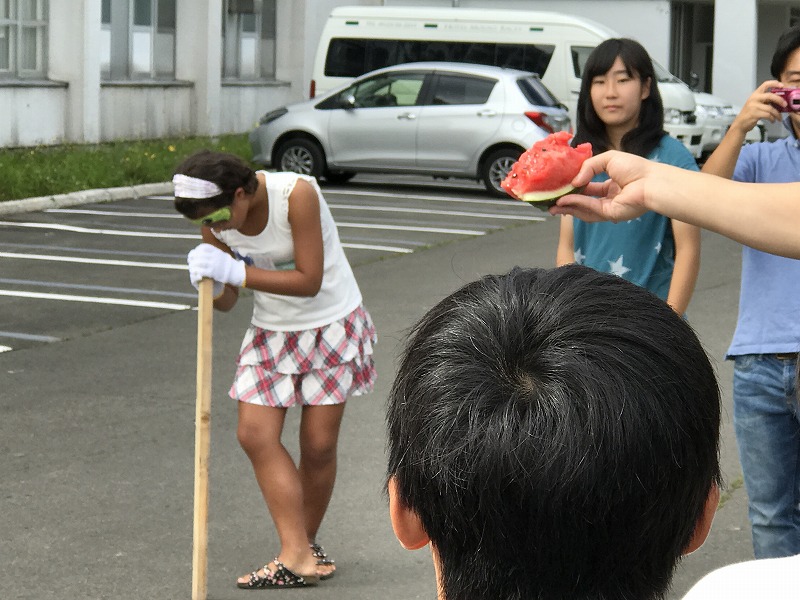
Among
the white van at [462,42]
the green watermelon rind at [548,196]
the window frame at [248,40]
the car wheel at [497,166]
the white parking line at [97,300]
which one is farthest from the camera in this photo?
the window frame at [248,40]

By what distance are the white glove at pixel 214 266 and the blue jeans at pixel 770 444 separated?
168 cm

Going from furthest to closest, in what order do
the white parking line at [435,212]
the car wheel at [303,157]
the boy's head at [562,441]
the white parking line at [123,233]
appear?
1. the car wheel at [303,157]
2. the white parking line at [435,212]
3. the white parking line at [123,233]
4. the boy's head at [562,441]

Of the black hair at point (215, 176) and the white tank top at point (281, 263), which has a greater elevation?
the black hair at point (215, 176)

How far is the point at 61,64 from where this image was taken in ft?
69.5

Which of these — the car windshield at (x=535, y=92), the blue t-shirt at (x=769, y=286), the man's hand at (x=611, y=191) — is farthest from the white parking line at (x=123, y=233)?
the man's hand at (x=611, y=191)

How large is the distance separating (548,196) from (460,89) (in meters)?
15.5

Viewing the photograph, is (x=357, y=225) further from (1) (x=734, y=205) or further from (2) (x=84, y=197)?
(1) (x=734, y=205)

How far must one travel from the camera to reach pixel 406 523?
1.52 m

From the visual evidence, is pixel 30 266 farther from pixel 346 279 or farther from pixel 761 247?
pixel 761 247

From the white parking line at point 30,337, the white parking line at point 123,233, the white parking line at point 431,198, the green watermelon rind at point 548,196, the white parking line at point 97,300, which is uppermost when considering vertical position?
the green watermelon rind at point 548,196

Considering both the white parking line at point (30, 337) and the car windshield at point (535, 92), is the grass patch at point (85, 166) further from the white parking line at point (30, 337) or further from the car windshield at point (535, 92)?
the white parking line at point (30, 337)

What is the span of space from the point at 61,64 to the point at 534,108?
25.7 ft

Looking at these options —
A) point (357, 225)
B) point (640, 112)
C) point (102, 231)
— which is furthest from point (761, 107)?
point (357, 225)

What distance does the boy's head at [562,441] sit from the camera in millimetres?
1352
